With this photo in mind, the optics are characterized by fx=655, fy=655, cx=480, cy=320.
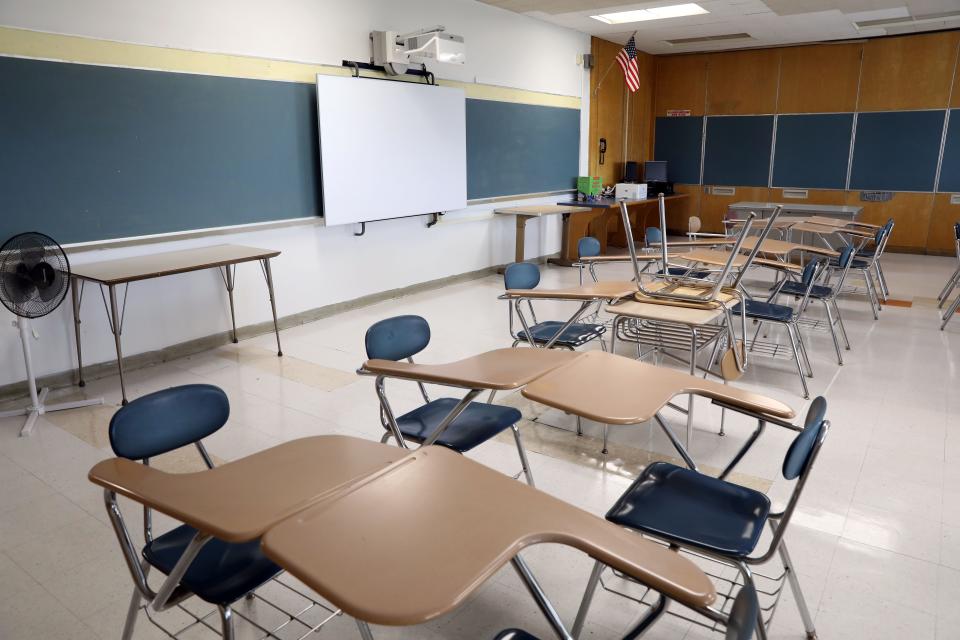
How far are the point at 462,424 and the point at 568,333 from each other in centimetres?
152

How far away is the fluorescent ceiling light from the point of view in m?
7.59

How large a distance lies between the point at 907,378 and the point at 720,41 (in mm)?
7070

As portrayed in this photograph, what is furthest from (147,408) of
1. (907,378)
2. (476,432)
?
(907,378)

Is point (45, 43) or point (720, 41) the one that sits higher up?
point (720, 41)

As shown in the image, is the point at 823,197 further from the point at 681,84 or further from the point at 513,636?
the point at 513,636

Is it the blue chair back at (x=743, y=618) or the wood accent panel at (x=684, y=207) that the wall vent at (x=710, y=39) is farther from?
the blue chair back at (x=743, y=618)

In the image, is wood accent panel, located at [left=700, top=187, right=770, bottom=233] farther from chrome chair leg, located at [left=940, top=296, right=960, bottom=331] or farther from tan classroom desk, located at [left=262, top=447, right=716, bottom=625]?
tan classroom desk, located at [left=262, top=447, right=716, bottom=625]

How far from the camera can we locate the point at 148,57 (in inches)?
177

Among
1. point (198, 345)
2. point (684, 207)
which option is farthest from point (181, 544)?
point (684, 207)

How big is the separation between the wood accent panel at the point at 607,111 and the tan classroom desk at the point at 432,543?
8974mm

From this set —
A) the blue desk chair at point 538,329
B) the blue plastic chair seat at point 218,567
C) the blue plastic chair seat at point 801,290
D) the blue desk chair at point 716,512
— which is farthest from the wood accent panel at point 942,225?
the blue plastic chair seat at point 218,567

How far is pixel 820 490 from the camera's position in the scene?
299cm

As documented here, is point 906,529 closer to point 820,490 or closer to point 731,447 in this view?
point 820,490

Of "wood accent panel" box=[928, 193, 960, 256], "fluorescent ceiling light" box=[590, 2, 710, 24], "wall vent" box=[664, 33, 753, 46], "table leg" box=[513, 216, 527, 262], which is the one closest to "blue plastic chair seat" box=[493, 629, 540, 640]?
"table leg" box=[513, 216, 527, 262]
